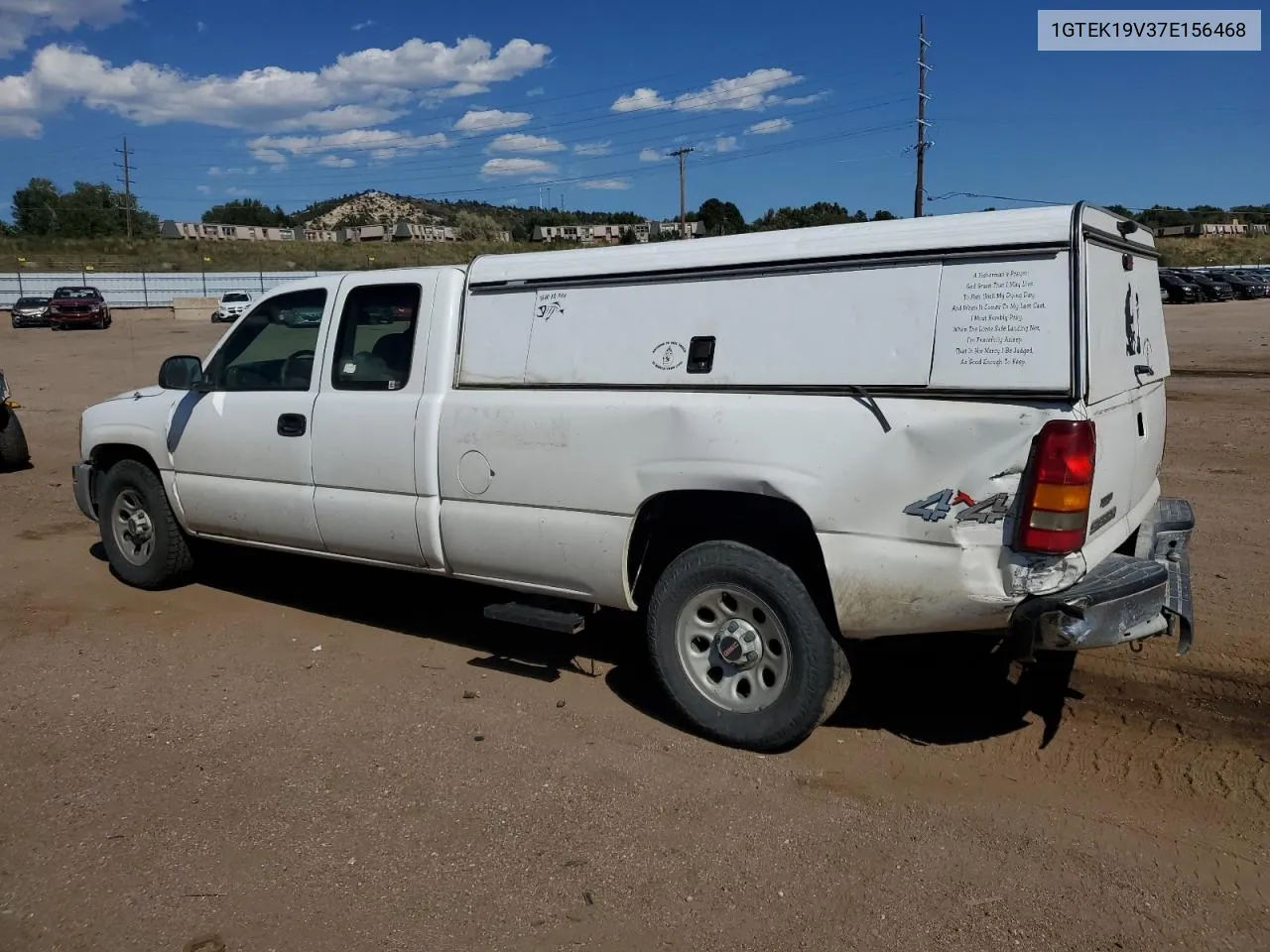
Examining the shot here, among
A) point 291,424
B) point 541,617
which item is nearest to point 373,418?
point 291,424

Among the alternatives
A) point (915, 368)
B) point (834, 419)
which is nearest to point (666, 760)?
point (834, 419)

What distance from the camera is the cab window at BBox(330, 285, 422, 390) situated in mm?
5355

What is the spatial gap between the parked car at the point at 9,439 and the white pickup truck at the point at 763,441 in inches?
286

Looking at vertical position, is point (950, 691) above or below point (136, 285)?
below

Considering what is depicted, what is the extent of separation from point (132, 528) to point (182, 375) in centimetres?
136

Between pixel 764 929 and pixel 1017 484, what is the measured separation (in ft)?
5.60

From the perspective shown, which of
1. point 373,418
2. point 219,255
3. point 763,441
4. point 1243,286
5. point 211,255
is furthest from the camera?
point 219,255

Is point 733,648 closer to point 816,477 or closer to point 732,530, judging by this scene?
point 732,530

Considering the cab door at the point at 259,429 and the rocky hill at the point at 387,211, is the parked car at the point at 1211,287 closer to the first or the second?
the cab door at the point at 259,429

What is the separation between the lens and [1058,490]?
355 centimetres

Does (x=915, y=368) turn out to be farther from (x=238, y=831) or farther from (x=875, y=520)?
(x=238, y=831)

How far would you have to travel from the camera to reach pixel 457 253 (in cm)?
6925

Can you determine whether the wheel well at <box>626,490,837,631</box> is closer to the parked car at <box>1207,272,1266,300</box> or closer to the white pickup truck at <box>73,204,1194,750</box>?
the white pickup truck at <box>73,204,1194,750</box>

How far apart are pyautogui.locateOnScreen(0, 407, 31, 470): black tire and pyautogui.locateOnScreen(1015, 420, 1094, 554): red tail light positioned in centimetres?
1142
